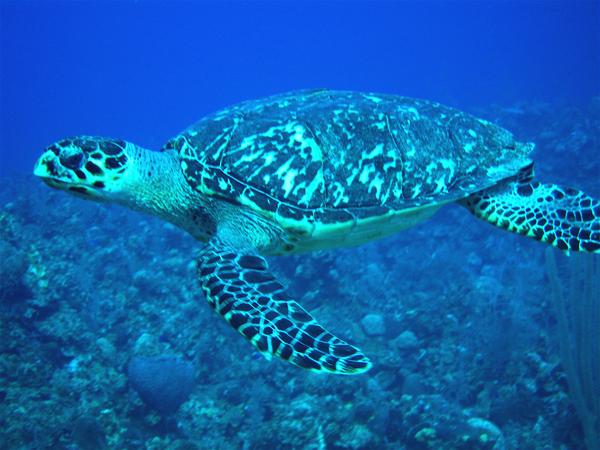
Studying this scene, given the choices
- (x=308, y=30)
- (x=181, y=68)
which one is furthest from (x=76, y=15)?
(x=308, y=30)

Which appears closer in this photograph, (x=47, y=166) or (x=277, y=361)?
(x=47, y=166)

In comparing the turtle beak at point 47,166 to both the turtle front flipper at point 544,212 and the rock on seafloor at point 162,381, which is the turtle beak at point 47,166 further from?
the turtle front flipper at point 544,212

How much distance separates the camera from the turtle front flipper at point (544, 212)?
11.7 feet

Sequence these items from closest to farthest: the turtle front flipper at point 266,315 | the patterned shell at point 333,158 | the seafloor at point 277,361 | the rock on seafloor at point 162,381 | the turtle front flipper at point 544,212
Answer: the turtle front flipper at point 266,315 < the patterned shell at point 333,158 < the turtle front flipper at point 544,212 < the seafloor at point 277,361 < the rock on seafloor at point 162,381

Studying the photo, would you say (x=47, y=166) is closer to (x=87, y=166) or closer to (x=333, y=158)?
(x=87, y=166)

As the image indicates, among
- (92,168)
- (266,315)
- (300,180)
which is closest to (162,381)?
(92,168)

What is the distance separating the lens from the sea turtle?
10.4 ft

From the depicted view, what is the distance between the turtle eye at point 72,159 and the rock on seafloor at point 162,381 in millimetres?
3536

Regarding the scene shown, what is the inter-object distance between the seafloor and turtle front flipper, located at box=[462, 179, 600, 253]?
2.73m

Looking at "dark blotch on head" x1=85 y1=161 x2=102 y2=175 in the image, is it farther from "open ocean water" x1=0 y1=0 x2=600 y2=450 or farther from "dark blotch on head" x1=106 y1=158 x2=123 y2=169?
"open ocean water" x1=0 y1=0 x2=600 y2=450

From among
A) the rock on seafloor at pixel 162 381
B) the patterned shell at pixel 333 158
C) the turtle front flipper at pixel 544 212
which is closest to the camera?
the patterned shell at pixel 333 158

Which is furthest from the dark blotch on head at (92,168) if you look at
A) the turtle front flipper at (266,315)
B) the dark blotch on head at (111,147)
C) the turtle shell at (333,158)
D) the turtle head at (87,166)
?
the turtle front flipper at (266,315)

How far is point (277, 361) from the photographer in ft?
20.0

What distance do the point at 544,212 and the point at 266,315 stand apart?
123 inches
